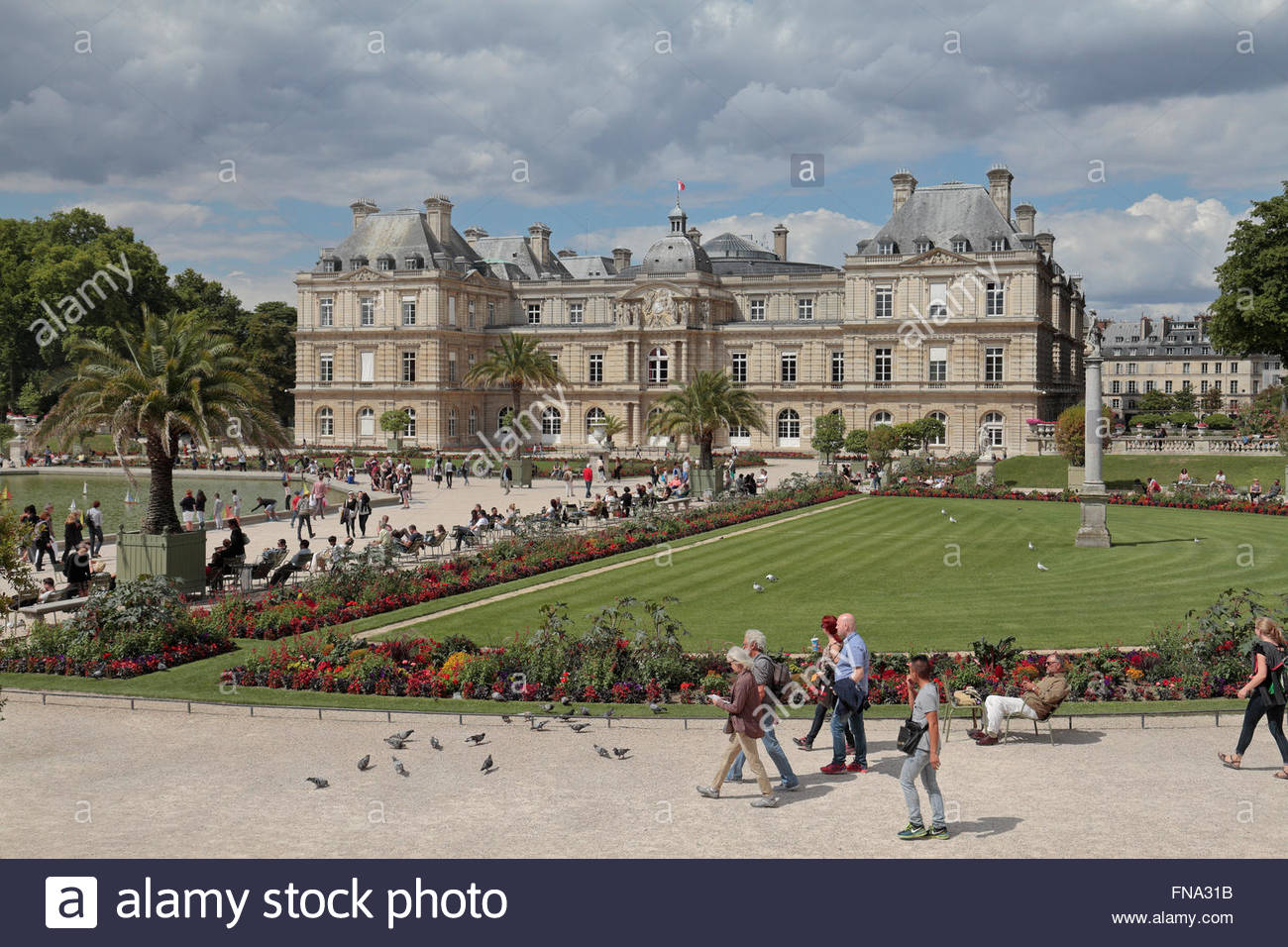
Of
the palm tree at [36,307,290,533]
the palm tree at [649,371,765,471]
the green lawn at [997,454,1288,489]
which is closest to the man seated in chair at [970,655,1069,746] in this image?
the palm tree at [36,307,290,533]

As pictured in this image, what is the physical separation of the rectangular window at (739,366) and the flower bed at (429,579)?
150ft

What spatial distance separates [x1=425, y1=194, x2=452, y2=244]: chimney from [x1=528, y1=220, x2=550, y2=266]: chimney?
11.3 meters

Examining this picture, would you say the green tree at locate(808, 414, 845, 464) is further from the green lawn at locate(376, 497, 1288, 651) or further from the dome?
the green lawn at locate(376, 497, 1288, 651)

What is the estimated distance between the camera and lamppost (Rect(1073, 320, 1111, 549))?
3225 cm

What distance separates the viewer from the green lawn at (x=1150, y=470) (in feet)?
177

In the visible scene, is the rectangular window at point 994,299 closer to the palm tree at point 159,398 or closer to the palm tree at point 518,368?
the palm tree at point 518,368

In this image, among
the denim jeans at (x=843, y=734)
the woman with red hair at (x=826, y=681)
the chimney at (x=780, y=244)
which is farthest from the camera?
the chimney at (x=780, y=244)

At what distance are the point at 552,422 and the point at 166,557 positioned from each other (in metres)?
65.4

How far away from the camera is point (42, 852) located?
34.1ft

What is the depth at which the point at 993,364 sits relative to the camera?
75438 millimetres

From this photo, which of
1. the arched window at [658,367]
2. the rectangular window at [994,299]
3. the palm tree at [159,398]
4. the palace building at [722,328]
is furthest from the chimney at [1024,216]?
the palm tree at [159,398]

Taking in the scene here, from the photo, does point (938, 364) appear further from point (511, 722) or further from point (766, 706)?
point (766, 706)

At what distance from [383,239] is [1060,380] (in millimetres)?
52353

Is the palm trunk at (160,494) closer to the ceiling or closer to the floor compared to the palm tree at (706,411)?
closer to the floor
